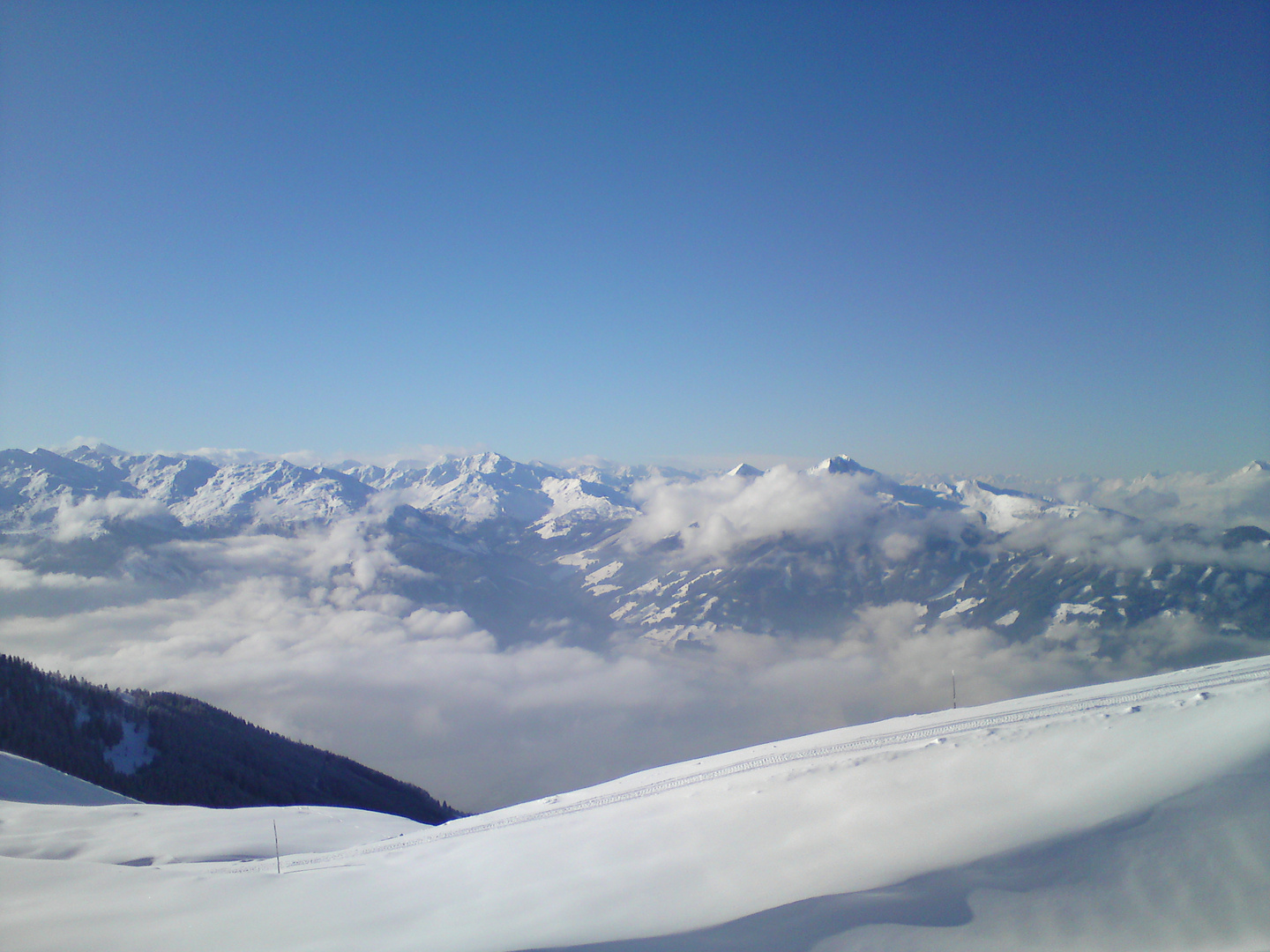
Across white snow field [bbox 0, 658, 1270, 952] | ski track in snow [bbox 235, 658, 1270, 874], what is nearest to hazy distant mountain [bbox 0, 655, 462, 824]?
ski track in snow [bbox 235, 658, 1270, 874]

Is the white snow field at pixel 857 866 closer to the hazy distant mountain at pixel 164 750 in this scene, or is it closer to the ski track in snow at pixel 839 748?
the ski track in snow at pixel 839 748

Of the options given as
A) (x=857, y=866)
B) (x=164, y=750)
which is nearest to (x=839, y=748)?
(x=857, y=866)

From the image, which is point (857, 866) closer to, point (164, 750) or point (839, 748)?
point (839, 748)

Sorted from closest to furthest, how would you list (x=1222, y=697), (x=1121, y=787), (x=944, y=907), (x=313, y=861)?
(x=944, y=907) < (x=1121, y=787) < (x=1222, y=697) < (x=313, y=861)

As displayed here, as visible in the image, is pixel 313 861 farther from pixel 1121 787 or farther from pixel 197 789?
pixel 197 789

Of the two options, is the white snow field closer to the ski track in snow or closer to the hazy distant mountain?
the ski track in snow

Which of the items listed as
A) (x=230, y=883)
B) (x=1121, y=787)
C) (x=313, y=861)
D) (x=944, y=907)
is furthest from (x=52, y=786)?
(x=1121, y=787)
